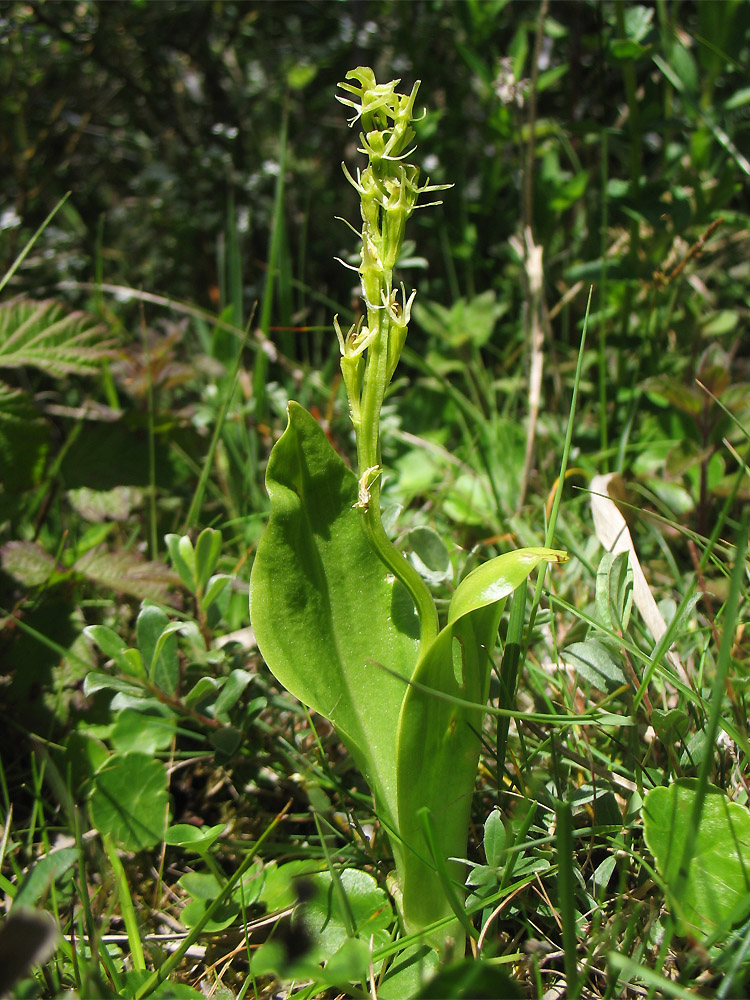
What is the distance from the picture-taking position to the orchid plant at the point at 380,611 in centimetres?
72

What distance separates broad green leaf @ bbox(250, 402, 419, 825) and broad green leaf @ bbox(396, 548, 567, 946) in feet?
0.20

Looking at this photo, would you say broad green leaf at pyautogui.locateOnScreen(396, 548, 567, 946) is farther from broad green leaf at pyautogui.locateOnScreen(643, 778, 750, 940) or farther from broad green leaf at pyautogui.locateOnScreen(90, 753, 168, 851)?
broad green leaf at pyautogui.locateOnScreen(90, 753, 168, 851)

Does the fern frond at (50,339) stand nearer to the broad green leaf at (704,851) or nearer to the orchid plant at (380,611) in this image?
the orchid plant at (380,611)

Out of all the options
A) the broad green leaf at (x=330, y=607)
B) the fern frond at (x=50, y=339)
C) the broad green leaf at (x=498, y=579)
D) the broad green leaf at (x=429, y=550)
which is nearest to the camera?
the broad green leaf at (x=498, y=579)

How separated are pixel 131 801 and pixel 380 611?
0.42 metres

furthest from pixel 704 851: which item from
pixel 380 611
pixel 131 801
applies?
pixel 131 801

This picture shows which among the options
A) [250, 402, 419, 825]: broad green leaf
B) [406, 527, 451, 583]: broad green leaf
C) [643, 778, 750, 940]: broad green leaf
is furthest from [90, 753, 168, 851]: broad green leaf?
[643, 778, 750, 940]: broad green leaf

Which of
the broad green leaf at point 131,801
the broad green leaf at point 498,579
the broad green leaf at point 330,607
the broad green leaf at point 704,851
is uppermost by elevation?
the broad green leaf at point 498,579

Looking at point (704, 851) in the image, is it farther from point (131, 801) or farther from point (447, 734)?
point (131, 801)

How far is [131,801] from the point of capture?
952 millimetres

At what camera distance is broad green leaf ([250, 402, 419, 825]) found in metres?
0.80

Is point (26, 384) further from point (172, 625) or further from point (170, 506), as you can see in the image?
point (172, 625)

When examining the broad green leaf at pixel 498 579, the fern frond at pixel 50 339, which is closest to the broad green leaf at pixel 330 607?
the broad green leaf at pixel 498 579

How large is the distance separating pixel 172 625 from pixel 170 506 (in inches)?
22.5
